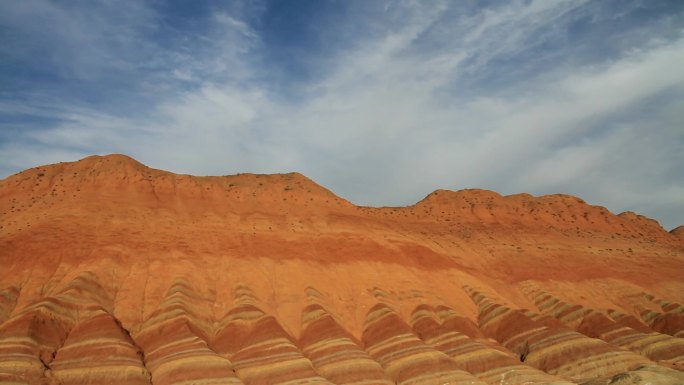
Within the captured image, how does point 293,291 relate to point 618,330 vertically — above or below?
above

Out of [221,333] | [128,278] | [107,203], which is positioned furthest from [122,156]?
[221,333]

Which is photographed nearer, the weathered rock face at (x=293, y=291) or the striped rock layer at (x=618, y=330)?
the weathered rock face at (x=293, y=291)

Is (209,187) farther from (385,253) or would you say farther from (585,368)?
(585,368)

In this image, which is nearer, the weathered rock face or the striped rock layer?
the weathered rock face

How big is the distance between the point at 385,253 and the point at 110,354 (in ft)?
106

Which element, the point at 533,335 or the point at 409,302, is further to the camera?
the point at 409,302

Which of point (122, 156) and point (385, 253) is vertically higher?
point (122, 156)

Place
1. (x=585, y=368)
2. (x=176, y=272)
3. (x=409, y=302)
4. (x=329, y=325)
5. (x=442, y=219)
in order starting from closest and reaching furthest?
(x=585, y=368), (x=329, y=325), (x=176, y=272), (x=409, y=302), (x=442, y=219)

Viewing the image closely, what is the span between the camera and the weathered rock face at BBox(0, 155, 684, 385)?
40188mm

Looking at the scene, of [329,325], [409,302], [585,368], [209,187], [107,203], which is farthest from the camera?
[209,187]

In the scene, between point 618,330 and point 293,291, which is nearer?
point 293,291

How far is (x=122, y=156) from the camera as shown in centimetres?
6831

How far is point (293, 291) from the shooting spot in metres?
51.6

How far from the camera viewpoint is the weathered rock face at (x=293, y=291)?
40188 mm
